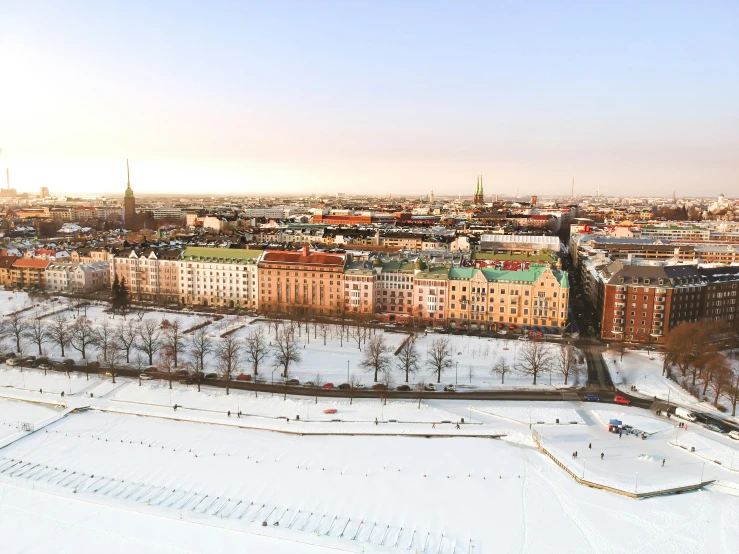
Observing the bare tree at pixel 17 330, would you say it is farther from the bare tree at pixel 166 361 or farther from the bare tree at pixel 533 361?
the bare tree at pixel 533 361

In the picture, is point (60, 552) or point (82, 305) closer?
point (60, 552)

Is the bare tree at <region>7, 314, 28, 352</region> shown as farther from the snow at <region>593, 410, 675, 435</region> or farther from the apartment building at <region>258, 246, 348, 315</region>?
the snow at <region>593, 410, 675, 435</region>

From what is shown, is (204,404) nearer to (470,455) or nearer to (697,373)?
(470,455)

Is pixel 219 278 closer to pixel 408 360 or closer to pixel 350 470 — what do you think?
pixel 408 360

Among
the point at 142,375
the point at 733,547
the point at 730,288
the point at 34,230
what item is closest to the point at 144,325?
the point at 142,375

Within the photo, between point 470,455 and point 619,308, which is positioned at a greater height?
point 619,308

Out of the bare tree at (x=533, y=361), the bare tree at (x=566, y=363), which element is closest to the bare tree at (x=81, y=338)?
the bare tree at (x=533, y=361)
